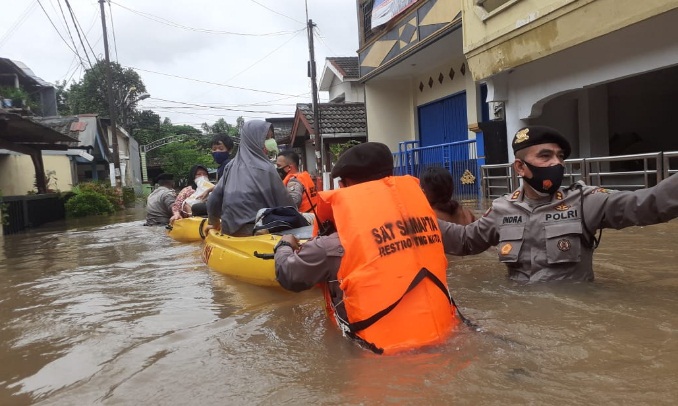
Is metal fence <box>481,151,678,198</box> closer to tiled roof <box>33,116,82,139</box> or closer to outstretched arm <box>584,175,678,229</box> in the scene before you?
outstretched arm <box>584,175,678,229</box>

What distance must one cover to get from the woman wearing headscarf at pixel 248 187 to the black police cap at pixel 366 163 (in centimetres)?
270

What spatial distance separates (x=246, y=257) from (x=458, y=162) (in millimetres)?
8605

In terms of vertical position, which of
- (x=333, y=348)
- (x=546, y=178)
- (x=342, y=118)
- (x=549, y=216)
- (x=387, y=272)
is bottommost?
(x=333, y=348)

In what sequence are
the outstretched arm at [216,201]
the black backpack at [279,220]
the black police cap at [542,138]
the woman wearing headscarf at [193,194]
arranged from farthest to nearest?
1. the woman wearing headscarf at [193,194]
2. the outstretched arm at [216,201]
3. the black backpack at [279,220]
4. the black police cap at [542,138]

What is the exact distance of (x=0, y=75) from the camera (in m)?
28.8

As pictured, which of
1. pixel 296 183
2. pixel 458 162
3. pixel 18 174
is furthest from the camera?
pixel 18 174

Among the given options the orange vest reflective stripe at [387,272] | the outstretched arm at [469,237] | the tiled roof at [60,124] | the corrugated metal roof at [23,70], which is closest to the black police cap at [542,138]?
the outstretched arm at [469,237]

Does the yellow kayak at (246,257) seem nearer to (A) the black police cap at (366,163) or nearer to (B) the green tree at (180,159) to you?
(A) the black police cap at (366,163)

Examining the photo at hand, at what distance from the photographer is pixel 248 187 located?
5254mm

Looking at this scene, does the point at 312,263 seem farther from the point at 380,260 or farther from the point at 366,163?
the point at 366,163

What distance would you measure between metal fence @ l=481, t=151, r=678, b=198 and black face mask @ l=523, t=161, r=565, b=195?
15.9ft

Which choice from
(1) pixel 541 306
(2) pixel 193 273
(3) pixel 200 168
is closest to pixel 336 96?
(3) pixel 200 168

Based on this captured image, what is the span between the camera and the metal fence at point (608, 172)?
7.13m

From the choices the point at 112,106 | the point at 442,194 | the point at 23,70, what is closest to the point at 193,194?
the point at 442,194
